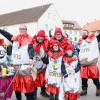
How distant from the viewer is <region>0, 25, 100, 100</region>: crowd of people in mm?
6574

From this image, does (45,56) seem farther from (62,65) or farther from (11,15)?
(11,15)

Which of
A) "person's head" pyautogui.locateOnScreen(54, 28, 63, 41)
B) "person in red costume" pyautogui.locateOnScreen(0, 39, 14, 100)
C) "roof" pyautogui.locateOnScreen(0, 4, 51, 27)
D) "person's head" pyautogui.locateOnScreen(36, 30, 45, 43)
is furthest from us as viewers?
"roof" pyautogui.locateOnScreen(0, 4, 51, 27)

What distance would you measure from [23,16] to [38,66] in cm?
5771

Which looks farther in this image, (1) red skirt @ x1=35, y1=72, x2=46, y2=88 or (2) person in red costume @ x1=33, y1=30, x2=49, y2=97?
(1) red skirt @ x1=35, y1=72, x2=46, y2=88

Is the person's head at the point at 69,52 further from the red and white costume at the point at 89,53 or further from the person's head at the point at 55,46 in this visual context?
the red and white costume at the point at 89,53

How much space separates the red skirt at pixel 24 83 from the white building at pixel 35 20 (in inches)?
1836

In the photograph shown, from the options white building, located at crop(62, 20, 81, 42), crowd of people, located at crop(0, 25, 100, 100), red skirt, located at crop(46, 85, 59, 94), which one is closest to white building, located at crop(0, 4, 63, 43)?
white building, located at crop(62, 20, 81, 42)

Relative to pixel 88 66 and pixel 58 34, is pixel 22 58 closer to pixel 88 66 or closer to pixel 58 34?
pixel 58 34

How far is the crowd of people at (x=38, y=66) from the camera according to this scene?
6574mm

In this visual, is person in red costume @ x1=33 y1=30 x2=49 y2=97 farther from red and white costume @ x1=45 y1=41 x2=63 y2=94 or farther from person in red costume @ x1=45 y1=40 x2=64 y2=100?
red and white costume @ x1=45 y1=41 x2=63 y2=94

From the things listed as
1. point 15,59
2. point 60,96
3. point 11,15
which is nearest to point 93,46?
point 60,96

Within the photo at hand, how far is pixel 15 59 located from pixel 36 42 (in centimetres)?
82

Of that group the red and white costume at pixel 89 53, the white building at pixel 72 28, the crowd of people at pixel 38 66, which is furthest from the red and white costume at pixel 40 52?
the white building at pixel 72 28

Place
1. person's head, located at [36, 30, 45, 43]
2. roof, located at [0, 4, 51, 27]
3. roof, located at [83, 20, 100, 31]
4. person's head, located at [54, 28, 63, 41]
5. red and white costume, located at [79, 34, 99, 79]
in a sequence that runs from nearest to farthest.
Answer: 1. person's head, located at [36, 30, 45, 43]
2. person's head, located at [54, 28, 63, 41]
3. red and white costume, located at [79, 34, 99, 79]
4. roof, located at [0, 4, 51, 27]
5. roof, located at [83, 20, 100, 31]
